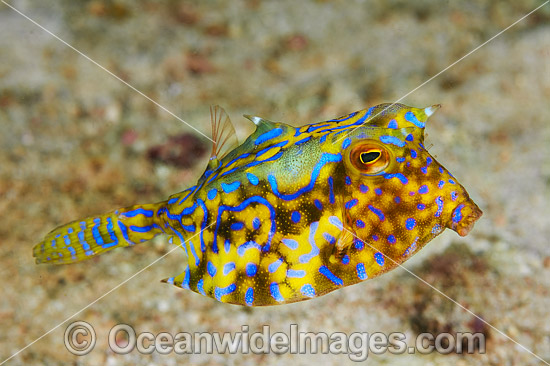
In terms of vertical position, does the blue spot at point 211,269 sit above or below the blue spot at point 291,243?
below

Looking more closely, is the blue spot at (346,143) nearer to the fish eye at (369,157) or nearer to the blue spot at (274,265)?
the fish eye at (369,157)

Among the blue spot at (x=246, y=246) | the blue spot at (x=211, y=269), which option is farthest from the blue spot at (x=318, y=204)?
the blue spot at (x=211, y=269)

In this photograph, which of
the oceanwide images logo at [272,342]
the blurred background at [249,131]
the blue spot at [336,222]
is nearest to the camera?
the blue spot at [336,222]

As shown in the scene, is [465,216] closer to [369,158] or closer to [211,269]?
[369,158]

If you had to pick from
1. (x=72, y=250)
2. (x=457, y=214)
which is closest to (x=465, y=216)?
(x=457, y=214)

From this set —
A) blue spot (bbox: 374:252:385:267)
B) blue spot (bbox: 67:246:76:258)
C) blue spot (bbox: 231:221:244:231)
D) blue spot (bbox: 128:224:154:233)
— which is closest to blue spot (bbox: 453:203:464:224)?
blue spot (bbox: 374:252:385:267)

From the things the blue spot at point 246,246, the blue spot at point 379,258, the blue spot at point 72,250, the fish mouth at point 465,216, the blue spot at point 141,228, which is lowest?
the blue spot at point 379,258

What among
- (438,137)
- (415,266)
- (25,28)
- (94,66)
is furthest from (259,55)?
(415,266)
